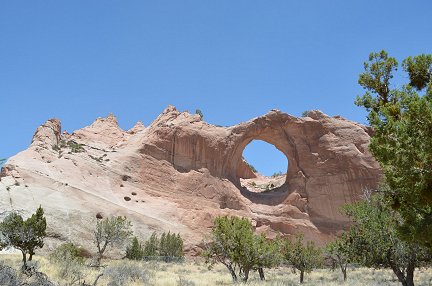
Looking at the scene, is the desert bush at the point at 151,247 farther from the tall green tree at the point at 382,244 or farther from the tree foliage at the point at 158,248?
the tall green tree at the point at 382,244

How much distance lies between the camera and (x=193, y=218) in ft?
159

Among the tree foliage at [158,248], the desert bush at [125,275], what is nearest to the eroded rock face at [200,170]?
the tree foliage at [158,248]

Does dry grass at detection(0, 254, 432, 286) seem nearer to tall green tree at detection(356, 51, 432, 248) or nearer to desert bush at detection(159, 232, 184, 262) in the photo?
desert bush at detection(159, 232, 184, 262)

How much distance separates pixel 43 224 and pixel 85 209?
13484 mm

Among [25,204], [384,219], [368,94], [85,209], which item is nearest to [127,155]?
[85,209]

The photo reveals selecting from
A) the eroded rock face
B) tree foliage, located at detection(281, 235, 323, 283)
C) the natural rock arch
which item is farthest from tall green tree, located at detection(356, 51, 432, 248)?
the natural rock arch

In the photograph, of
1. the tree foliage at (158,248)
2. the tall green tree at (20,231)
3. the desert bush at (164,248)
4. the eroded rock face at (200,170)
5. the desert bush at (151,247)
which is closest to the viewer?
the tall green tree at (20,231)

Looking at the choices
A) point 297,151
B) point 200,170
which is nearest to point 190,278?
point 200,170

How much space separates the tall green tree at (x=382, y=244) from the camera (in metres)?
16.7

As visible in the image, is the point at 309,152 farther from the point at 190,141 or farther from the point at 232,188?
the point at 190,141

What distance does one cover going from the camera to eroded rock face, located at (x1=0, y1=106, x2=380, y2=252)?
45.0 meters

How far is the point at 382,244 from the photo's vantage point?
56.4ft

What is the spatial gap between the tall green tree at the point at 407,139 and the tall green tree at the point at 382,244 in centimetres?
591

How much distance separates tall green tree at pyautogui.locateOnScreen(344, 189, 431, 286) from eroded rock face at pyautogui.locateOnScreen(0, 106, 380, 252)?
94.5ft
